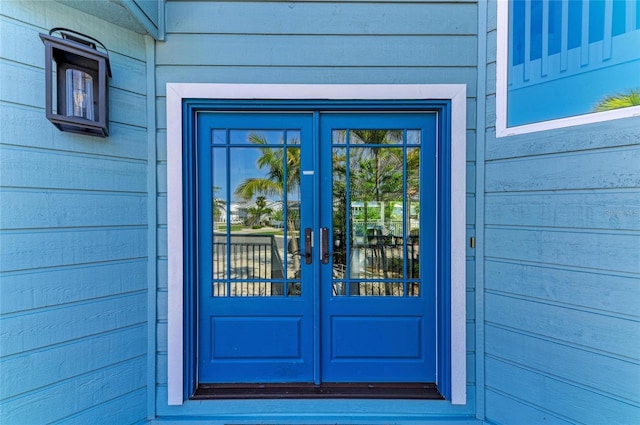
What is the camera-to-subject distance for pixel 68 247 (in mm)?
1498

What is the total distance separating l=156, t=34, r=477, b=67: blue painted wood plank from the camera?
1.71 metres

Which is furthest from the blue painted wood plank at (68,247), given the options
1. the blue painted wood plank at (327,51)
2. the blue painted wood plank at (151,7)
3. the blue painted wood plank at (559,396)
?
the blue painted wood plank at (559,396)

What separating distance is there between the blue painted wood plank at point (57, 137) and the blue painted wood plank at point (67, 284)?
61 cm

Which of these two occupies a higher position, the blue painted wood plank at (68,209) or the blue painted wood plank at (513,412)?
the blue painted wood plank at (68,209)

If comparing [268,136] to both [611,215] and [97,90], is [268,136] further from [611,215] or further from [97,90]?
[611,215]

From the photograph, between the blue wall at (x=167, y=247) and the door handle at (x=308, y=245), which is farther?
the door handle at (x=308, y=245)

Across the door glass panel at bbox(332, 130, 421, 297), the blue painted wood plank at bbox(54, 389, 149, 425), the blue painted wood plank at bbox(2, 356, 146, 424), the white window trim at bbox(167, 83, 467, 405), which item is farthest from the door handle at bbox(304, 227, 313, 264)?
the blue painted wood plank at bbox(54, 389, 149, 425)

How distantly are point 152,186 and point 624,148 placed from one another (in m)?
2.36

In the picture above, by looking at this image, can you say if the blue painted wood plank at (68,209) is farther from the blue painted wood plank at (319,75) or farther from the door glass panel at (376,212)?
the door glass panel at (376,212)

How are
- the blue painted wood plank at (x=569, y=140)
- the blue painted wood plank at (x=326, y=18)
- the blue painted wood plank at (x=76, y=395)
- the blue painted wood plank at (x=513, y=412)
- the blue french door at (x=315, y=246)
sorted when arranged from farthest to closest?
1. the blue french door at (x=315, y=246)
2. the blue painted wood plank at (x=326, y=18)
3. the blue painted wood plank at (x=513, y=412)
4. the blue painted wood plank at (x=76, y=395)
5. the blue painted wood plank at (x=569, y=140)

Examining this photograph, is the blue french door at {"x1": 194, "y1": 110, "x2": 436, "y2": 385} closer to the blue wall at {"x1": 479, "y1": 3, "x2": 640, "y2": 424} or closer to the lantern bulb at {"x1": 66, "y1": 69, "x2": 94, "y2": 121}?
the blue wall at {"x1": 479, "y1": 3, "x2": 640, "y2": 424}

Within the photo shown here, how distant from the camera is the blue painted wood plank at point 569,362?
1312mm

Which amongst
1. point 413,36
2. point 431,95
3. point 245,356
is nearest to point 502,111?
point 431,95

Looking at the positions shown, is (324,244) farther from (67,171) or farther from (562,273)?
(67,171)
